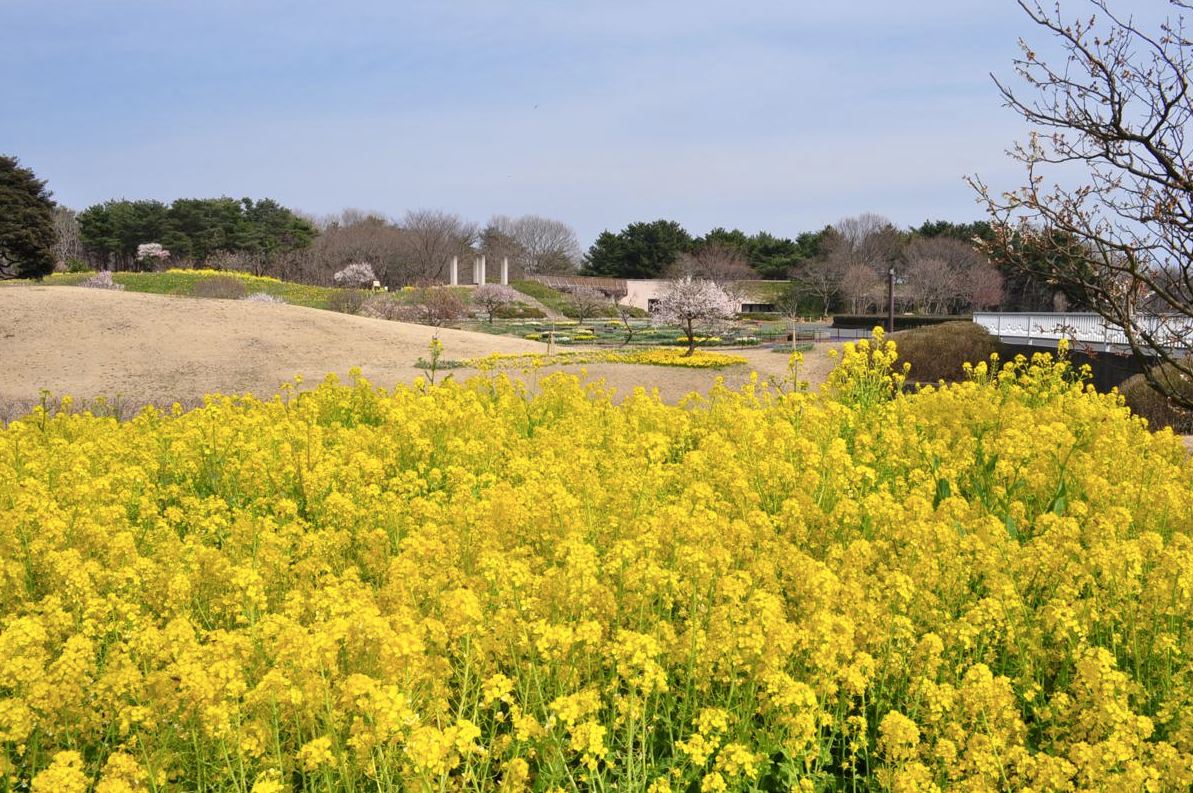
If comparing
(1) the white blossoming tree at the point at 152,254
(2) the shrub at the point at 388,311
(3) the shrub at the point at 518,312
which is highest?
(1) the white blossoming tree at the point at 152,254

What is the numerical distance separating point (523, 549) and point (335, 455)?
2479 millimetres

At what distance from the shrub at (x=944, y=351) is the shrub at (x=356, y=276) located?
40.7 meters

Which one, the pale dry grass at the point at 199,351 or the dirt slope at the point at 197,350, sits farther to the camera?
the dirt slope at the point at 197,350

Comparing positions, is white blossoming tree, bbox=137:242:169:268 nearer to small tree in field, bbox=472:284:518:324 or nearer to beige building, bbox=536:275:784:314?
small tree in field, bbox=472:284:518:324

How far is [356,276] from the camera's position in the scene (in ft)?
186

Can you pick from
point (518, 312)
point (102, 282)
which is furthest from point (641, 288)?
point (102, 282)

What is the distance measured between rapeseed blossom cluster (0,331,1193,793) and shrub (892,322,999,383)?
1692cm

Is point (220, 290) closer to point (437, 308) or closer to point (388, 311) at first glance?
point (388, 311)

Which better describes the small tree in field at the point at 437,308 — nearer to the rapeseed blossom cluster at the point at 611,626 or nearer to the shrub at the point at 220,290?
the shrub at the point at 220,290

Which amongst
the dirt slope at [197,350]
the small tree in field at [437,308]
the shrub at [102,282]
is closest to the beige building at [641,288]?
the small tree in field at [437,308]

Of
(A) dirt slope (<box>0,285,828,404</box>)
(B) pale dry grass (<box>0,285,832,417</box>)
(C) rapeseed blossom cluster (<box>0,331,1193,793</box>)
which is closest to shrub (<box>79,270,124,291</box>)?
(A) dirt slope (<box>0,285,828,404</box>)

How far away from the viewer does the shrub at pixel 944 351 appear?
21.7 metres

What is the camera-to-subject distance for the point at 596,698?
2.62 m

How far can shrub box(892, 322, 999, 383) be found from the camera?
21.7m
